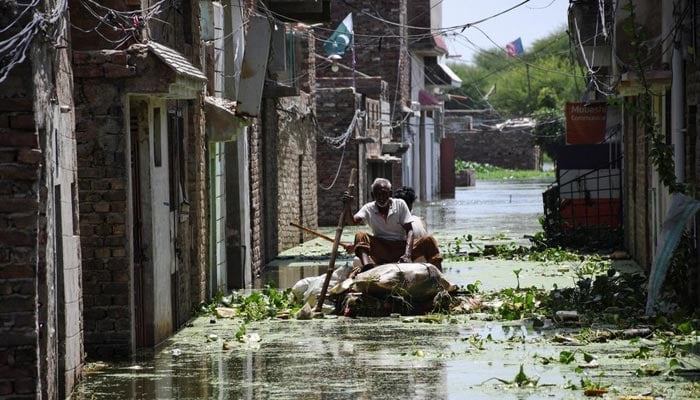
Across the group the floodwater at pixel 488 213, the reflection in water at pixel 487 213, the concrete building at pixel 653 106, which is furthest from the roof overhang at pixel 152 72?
the reflection in water at pixel 487 213

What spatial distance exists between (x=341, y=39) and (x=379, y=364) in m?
29.6

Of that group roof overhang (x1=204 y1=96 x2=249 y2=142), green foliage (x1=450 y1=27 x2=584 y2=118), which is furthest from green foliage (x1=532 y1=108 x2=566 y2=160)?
roof overhang (x1=204 y1=96 x2=249 y2=142)

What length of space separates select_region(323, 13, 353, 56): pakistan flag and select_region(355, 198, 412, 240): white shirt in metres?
23.6

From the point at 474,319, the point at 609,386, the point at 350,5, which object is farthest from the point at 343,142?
the point at 609,386

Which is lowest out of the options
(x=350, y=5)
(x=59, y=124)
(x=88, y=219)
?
(x=88, y=219)

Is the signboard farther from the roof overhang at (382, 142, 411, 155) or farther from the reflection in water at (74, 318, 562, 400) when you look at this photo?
the roof overhang at (382, 142, 411, 155)

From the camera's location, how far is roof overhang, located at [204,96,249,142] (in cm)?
1878

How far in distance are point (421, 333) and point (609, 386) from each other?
4223 mm

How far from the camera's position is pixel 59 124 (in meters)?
11.5

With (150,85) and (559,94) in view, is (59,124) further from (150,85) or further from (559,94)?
(559,94)

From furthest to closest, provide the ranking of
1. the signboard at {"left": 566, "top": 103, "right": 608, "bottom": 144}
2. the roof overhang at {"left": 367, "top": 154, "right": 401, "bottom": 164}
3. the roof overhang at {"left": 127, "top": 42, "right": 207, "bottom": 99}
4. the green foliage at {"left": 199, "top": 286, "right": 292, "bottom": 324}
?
the roof overhang at {"left": 367, "top": 154, "right": 401, "bottom": 164} < the signboard at {"left": 566, "top": 103, "right": 608, "bottom": 144} < the green foliage at {"left": 199, "top": 286, "right": 292, "bottom": 324} < the roof overhang at {"left": 127, "top": 42, "right": 207, "bottom": 99}

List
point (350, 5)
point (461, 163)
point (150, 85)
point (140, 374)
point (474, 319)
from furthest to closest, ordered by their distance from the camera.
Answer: point (461, 163), point (350, 5), point (474, 319), point (150, 85), point (140, 374)

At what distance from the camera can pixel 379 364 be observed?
42.2 feet

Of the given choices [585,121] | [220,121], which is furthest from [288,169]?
[220,121]
